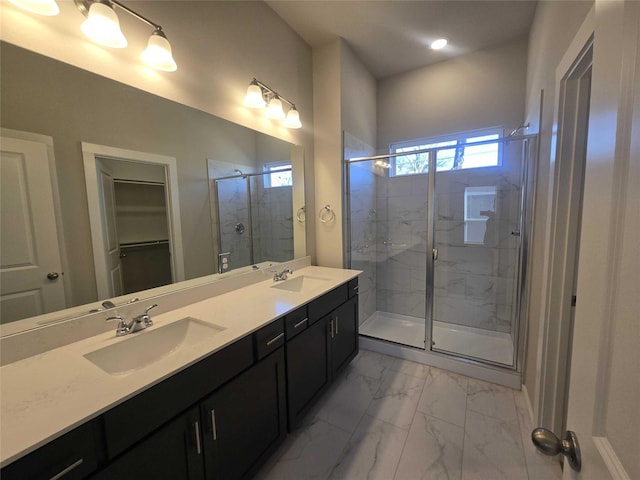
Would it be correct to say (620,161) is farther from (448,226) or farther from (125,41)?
(448,226)

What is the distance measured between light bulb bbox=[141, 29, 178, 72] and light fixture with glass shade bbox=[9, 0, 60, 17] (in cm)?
33

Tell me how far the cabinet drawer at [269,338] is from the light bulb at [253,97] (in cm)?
150

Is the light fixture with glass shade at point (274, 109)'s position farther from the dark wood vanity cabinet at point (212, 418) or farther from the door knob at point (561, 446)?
the door knob at point (561, 446)

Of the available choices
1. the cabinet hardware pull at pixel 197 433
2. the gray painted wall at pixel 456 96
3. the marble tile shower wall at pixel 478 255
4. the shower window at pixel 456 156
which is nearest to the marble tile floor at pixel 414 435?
the cabinet hardware pull at pixel 197 433

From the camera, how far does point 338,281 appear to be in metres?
2.10

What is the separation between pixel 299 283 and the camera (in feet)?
7.36

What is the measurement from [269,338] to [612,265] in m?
1.28

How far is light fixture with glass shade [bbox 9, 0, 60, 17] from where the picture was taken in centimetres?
98

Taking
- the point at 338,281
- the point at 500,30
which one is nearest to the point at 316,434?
the point at 338,281

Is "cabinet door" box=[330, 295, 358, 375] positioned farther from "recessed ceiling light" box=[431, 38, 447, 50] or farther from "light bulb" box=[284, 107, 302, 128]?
"recessed ceiling light" box=[431, 38, 447, 50]

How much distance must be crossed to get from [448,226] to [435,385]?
1.63 metres

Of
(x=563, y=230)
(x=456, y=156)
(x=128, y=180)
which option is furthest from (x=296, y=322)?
(x=456, y=156)

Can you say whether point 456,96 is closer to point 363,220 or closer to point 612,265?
point 363,220

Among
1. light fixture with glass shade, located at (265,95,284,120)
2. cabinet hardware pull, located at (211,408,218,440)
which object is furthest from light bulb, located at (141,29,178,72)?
cabinet hardware pull, located at (211,408,218,440)
